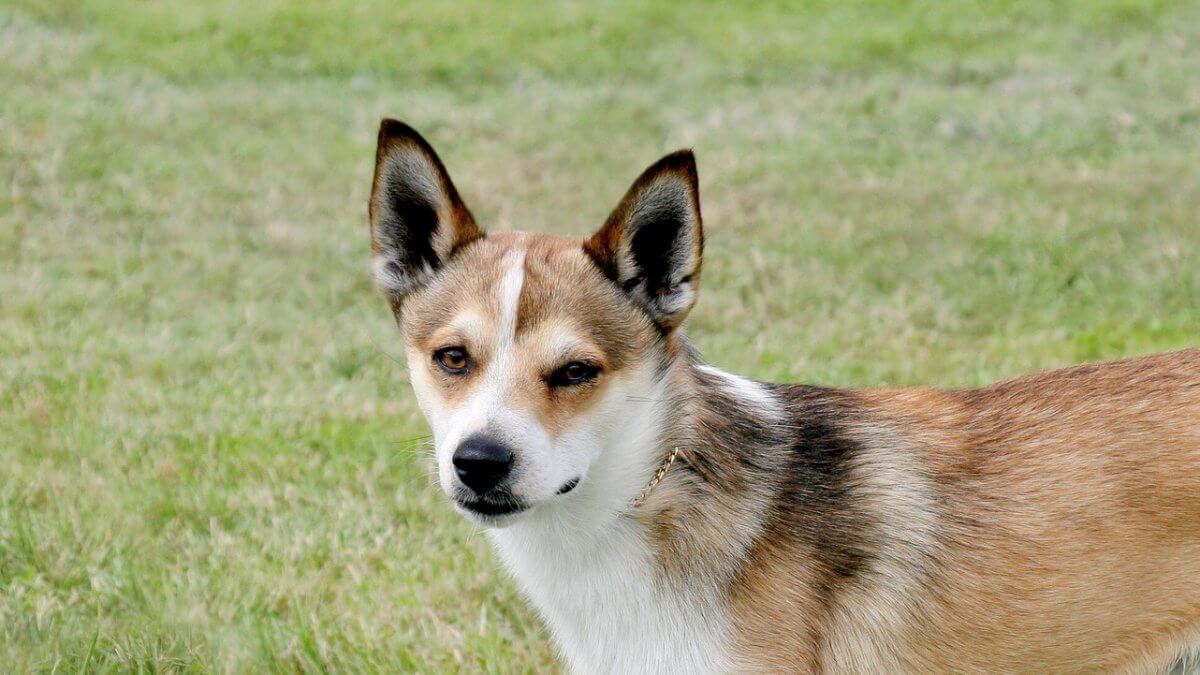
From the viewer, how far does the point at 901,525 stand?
4055 millimetres

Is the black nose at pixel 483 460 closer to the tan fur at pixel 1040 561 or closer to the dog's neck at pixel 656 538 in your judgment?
the dog's neck at pixel 656 538

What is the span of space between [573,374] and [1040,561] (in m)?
1.59

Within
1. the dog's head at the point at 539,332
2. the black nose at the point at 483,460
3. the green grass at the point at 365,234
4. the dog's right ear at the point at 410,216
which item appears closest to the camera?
the black nose at the point at 483,460

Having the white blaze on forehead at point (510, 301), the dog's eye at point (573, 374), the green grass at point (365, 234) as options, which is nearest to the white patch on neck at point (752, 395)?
the dog's eye at point (573, 374)

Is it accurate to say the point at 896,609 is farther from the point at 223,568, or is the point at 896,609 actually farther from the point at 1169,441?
the point at 223,568

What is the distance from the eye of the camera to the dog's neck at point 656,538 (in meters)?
3.86

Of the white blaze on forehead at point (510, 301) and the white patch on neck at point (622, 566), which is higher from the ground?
the white blaze on forehead at point (510, 301)

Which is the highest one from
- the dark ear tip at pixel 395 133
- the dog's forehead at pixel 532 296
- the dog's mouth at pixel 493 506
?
the dark ear tip at pixel 395 133

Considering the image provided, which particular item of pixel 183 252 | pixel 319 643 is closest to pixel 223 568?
pixel 319 643

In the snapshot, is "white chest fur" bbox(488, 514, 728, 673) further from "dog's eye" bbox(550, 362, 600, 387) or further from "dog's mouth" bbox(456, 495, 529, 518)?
"dog's eye" bbox(550, 362, 600, 387)

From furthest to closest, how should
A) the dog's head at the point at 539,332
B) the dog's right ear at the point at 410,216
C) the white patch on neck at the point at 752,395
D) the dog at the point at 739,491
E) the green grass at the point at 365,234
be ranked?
1. the green grass at the point at 365,234
2. the white patch on neck at the point at 752,395
3. the dog's right ear at the point at 410,216
4. the dog at the point at 739,491
5. the dog's head at the point at 539,332

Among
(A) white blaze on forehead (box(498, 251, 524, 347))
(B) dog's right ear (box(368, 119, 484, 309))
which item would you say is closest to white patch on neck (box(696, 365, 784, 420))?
(A) white blaze on forehead (box(498, 251, 524, 347))

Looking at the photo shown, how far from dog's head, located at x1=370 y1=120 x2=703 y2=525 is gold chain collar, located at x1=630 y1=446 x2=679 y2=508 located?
0.10 feet

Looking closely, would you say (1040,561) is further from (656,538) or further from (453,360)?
(453,360)
